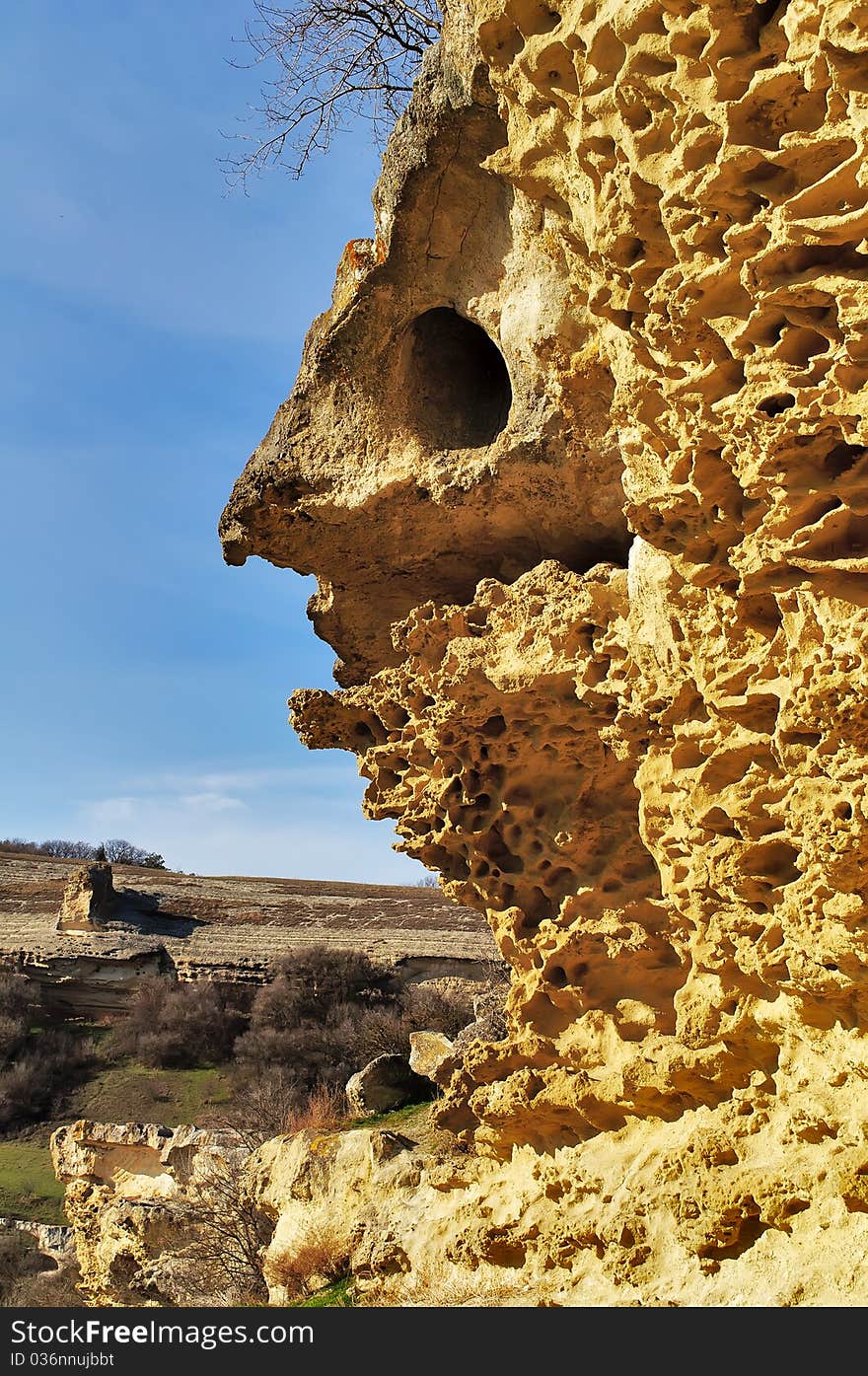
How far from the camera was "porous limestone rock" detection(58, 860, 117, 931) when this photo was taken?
24.1 metres

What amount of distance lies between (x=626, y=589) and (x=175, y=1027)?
18206mm

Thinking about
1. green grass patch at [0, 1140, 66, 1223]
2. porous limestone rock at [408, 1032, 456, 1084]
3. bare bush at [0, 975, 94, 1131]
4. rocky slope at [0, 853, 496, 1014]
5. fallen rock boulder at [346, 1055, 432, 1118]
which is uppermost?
rocky slope at [0, 853, 496, 1014]

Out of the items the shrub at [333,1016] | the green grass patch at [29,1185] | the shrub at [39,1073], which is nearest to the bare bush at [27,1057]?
the shrub at [39,1073]

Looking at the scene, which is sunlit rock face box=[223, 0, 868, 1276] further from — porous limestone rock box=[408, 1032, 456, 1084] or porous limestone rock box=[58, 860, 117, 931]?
porous limestone rock box=[58, 860, 117, 931]

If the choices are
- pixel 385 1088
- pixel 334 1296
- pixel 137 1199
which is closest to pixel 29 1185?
pixel 137 1199

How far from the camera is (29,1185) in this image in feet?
47.1

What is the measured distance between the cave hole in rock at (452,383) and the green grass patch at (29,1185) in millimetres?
11464

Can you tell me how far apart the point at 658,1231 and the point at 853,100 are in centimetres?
417

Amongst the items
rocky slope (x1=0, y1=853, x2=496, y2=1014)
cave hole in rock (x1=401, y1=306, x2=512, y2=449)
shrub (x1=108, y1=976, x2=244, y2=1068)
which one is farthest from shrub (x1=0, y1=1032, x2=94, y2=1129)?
cave hole in rock (x1=401, y1=306, x2=512, y2=449)

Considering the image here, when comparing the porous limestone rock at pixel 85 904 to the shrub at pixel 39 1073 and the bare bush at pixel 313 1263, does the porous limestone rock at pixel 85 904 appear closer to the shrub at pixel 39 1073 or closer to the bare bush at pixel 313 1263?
the shrub at pixel 39 1073

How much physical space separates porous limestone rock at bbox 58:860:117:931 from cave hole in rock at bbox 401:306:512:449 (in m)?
20.6

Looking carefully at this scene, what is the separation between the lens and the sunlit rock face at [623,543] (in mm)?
3178

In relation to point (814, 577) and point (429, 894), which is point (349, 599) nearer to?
point (814, 577)

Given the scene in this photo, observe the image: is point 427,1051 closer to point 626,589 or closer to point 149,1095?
point 626,589
